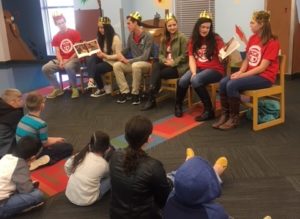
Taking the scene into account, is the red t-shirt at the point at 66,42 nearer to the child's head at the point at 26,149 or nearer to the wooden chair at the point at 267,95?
the wooden chair at the point at 267,95

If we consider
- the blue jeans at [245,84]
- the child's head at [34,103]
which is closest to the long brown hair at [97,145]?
the child's head at [34,103]

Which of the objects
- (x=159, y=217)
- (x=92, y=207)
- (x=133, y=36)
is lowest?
(x=92, y=207)

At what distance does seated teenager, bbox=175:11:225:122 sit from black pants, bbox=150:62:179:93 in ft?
0.89

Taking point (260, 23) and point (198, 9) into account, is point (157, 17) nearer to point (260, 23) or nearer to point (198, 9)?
point (198, 9)

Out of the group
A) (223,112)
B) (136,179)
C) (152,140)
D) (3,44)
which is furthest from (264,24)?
(3,44)

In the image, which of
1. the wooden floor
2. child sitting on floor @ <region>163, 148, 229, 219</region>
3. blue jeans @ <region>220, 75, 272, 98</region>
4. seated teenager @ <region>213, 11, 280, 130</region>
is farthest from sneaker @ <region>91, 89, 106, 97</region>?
child sitting on floor @ <region>163, 148, 229, 219</region>

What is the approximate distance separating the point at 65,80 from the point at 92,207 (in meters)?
3.88

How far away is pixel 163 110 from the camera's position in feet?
13.6

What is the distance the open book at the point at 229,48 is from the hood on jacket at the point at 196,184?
237 centimetres

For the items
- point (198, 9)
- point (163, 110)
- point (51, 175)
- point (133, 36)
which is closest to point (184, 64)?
point (163, 110)

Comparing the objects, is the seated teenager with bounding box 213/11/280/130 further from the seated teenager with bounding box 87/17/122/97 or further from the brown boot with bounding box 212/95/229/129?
the seated teenager with bounding box 87/17/122/97

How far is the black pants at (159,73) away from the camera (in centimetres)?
410

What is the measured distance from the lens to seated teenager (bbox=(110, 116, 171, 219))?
1694 mm

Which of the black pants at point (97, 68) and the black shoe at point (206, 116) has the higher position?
the black pants at point (97, 68)
